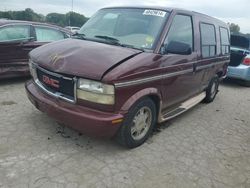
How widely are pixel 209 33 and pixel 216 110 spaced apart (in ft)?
5.97

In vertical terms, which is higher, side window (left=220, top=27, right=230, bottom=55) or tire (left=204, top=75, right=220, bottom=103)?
side window (left=220, top=27, right=230, bottom=55)

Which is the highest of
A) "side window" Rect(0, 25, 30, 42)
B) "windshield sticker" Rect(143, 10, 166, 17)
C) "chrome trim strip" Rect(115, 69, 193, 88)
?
"windshield sticker" Rect(143, 10, 166, 17)

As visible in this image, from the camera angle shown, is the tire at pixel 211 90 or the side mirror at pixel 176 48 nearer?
the side mirror at pixel 176 48

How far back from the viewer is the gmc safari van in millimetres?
3127

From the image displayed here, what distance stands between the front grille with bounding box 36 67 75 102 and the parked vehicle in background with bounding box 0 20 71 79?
2.75m

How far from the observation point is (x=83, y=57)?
331 centimetres

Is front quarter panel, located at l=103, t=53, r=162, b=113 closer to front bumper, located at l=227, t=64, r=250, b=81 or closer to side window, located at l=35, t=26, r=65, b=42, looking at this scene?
side window, located at l=35, t=26, r=65, b=42

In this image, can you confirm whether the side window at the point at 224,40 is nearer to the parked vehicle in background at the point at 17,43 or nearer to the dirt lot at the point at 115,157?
the dirt lot at the point at 115,157

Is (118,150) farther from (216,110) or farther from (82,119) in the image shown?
(216,110)

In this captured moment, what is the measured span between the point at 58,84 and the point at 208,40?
11.3 feet

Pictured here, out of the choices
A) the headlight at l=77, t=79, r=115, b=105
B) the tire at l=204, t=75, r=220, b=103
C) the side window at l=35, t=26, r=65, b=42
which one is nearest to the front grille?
the headlight at l=77, t=79, r=115, b=105

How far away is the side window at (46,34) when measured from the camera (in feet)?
21.9

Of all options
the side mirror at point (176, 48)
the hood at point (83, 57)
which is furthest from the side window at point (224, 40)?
the hood at point (83, 57)

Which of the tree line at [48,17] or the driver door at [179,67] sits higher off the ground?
the driver door at [179,67]
